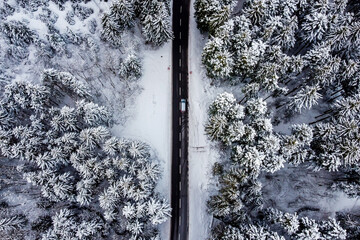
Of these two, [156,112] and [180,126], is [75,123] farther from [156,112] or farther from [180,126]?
[180,126]

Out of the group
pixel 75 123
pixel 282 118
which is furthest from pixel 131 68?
pixel 282 118

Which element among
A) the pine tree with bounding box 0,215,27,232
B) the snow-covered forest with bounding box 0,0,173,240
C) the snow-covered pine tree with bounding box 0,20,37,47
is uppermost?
the snow-covered pine tree with bounding box 0,20,37,47

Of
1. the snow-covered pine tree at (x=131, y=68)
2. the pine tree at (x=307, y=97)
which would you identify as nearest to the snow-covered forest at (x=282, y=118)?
the pine tree at (x=307, y=97)

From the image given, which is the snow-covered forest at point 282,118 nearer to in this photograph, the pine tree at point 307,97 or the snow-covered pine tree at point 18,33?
the pine tree at point 307,97

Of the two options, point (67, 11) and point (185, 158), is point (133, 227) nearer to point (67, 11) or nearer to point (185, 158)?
point (185, 158)

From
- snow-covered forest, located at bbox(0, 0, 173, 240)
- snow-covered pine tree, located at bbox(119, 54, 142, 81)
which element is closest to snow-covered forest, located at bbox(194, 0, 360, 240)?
snow-covered forest, located at bbox(0, 0, 173, 240)

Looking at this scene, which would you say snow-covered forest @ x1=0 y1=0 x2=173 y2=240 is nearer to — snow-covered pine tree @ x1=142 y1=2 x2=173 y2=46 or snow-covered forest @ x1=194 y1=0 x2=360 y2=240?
snow-covered pine tree @ x1=142 y1=2 x2=173 y2=46
